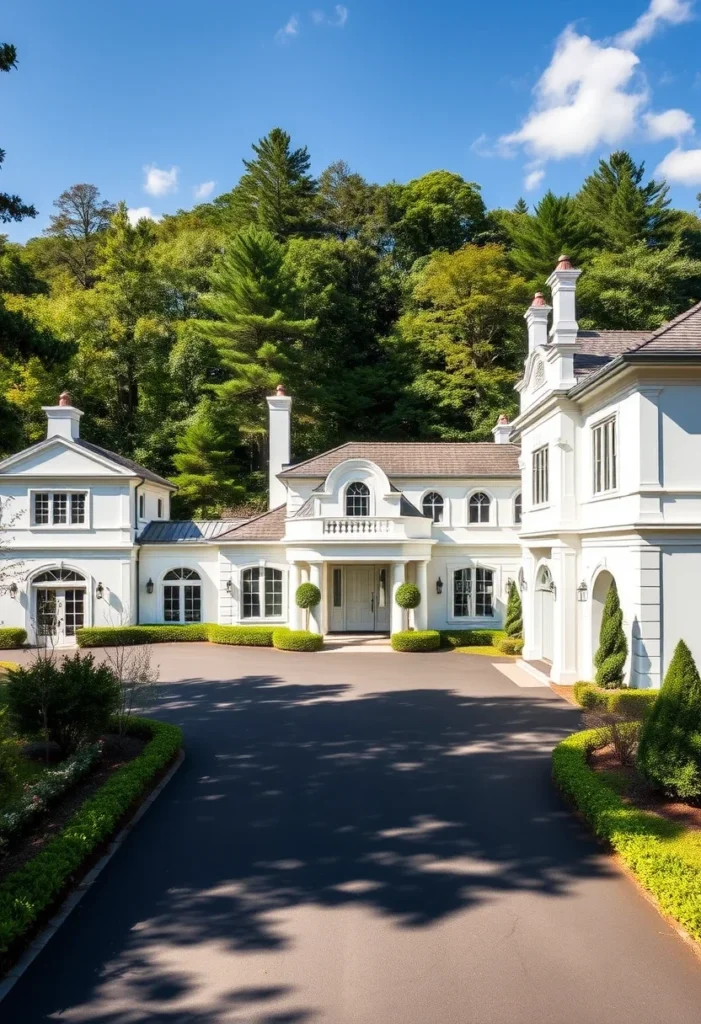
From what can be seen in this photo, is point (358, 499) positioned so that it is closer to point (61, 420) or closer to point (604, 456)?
point (604, 456)

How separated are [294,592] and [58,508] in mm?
9784

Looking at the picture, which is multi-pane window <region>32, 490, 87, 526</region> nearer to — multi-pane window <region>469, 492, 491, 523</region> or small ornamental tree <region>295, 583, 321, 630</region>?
small ornamental tree <region>295, 583, 321, 630</region>

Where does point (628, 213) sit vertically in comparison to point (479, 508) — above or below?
above

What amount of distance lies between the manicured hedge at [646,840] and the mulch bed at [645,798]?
22cm

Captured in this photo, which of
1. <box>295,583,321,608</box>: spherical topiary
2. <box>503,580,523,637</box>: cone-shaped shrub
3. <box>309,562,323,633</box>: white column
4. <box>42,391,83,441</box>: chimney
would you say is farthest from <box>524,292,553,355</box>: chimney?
<box>42,391,83,441</box>: chimney

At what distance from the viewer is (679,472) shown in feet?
47.7

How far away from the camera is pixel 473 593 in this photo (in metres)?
27.5

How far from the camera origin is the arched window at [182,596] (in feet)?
91.5

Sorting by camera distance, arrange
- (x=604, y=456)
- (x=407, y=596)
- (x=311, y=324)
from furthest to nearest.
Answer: (x=311, y=324) → (x=407, y=596) → (x=604, y=456)

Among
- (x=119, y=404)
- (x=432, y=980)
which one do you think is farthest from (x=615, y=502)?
(x=119, y=404)

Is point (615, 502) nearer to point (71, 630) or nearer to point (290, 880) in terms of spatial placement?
point (290, 880)

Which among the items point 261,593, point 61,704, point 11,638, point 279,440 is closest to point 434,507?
point 279,440

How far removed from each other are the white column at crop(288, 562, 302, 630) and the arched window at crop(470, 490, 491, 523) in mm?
7337

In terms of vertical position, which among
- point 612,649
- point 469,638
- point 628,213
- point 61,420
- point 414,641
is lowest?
point 469,638
